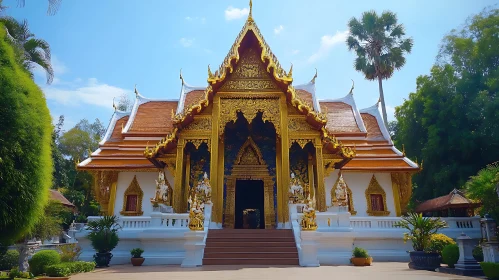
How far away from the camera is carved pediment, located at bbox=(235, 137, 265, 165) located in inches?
469

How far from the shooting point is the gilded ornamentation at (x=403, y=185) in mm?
12406

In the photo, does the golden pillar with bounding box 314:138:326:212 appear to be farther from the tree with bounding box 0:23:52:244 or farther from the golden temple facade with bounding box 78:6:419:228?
the tree with bounding box 0:23:52:244

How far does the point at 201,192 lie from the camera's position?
9992 millimetres

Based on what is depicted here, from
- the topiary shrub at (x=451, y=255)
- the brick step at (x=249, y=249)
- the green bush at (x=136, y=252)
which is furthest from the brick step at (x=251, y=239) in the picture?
the topiary shrub at (x=451, y=255)

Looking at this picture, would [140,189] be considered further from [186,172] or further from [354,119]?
[354,119]

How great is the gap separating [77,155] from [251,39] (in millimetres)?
24010

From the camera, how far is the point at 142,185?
489 inches

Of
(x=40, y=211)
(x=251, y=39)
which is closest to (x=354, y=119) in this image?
(x=251, y=39)

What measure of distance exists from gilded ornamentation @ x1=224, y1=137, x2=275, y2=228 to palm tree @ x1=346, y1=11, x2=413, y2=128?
12272 millimetres

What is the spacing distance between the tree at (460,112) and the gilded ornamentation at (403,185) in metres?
4.13

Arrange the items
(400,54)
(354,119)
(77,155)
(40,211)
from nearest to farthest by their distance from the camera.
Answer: (40,211), (354,119), (400,54), (77,155)

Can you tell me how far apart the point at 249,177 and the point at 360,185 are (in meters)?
3.90

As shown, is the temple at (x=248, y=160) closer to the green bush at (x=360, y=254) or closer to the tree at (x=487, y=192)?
the green bush at (x=360, y=254)

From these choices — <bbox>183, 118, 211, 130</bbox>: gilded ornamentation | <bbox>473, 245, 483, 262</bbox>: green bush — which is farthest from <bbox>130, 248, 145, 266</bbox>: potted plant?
<bbox>473, 245, 483, 262</bbox>: green bush
